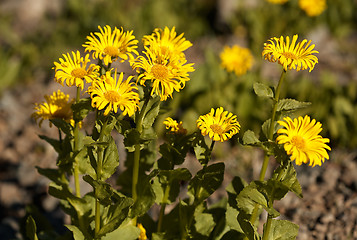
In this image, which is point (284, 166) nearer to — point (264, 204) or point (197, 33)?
point (264, 204)

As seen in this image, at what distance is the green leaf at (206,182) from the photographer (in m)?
2.51

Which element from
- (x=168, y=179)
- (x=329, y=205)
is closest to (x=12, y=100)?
(x=168, y=179)

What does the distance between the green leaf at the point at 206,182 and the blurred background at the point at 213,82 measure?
28 cm

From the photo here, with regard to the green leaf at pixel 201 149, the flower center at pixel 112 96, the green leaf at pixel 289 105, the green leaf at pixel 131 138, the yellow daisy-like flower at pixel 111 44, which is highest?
the yellow daisy-like flower at pixel 111 44

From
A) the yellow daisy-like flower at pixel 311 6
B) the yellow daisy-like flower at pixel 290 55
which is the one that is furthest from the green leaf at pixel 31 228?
the yellow daisy-like flower at pixel 311 6

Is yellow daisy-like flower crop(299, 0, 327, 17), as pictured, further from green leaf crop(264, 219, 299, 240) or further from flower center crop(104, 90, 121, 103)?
flower center crop(104, 90, 121, 103)

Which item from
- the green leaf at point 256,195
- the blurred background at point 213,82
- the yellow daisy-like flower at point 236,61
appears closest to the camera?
the green leaf at point 256,195

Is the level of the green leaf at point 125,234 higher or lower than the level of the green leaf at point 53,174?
lower

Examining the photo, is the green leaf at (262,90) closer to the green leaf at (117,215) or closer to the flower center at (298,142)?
the flower center at (298,142)

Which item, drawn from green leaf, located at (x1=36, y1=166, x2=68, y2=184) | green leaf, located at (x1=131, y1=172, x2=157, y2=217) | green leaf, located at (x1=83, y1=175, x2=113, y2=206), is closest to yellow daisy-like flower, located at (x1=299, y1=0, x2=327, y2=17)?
green leaf, located at (x1=131, y1=172, x2=157, y2=217)

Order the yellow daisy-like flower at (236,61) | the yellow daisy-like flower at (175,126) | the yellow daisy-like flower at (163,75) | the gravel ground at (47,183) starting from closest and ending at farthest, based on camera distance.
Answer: the yellow daisy-like flower at (163,75) → the yellow daisy-like flower at (175,126) → the gravel ground at (47,183) → the yellow daisy-like flower at (236,61)

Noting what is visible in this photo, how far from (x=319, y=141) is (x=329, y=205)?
175cm

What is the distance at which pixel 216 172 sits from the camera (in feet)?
8.16

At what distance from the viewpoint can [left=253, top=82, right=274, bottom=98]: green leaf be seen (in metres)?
2.32
